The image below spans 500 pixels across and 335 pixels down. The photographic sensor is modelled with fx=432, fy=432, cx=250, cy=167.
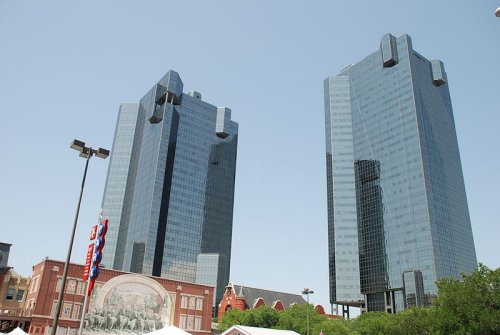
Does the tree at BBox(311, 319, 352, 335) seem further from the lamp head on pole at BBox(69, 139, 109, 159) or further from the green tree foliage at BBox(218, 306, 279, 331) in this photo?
the lamp head on pole at BBox(69, 139, 109, 159)

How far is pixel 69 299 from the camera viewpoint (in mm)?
59469

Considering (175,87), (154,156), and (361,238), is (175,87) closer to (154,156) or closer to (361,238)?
(154,156)

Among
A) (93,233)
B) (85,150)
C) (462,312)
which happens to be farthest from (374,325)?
(85,150)

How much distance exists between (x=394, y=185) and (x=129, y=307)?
117043mm

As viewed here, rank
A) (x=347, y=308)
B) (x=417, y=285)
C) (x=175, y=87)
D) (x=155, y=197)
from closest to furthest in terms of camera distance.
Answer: (x=417, y=285)
(x=347, y=308)
(x=155, y=197)
(x=175, y=87)

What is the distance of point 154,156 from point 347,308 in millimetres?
97722

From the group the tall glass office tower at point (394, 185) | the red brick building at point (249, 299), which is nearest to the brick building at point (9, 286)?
the red brick building at point (249, 299)

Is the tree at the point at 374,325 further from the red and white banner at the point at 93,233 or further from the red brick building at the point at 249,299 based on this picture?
the red and white banner at the point at 93,233

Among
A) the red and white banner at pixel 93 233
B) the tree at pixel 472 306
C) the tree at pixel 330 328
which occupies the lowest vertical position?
the tree at pixel 330 328

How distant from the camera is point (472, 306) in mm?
49062

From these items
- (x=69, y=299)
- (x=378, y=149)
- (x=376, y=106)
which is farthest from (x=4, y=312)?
(x=376, y=106)

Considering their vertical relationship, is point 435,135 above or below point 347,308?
above

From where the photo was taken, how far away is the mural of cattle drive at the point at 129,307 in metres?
59.8

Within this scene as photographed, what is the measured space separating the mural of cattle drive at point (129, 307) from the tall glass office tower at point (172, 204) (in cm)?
9975
